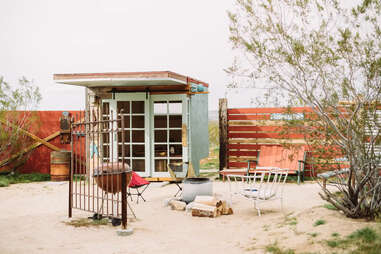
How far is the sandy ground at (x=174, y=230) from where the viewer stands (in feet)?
15.3

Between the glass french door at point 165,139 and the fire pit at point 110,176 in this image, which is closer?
the fire pit at point 110,176

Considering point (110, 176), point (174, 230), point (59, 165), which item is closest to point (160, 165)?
point (59, 165)

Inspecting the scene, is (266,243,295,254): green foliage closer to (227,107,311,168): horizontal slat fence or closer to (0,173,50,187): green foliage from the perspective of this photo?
(227,107,311,168): horizontal slat fence

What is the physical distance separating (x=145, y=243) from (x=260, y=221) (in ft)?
6.29

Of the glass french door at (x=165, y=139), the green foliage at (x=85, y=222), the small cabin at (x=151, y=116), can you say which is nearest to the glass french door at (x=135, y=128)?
the small cabin at (x=151, y=116)

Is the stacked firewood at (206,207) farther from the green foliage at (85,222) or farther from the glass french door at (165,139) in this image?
the glass french door at (165,139)

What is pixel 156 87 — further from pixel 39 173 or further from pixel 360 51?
pixel 360 51

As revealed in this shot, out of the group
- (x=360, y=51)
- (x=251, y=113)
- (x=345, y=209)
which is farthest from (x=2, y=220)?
(x=251, y=113)

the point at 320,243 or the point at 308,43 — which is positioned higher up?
the point at 308,43

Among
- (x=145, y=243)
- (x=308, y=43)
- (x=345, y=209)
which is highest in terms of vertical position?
(x=308, y=43)

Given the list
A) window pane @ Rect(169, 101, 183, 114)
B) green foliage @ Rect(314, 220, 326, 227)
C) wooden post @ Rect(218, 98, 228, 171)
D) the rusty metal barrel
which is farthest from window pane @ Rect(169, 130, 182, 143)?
green foliage @ Rect(314, 220, 326, 227)

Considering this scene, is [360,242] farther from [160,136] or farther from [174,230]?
[160,136]

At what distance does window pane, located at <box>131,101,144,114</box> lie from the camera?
1025cm

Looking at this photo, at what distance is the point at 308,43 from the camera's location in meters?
5.11
